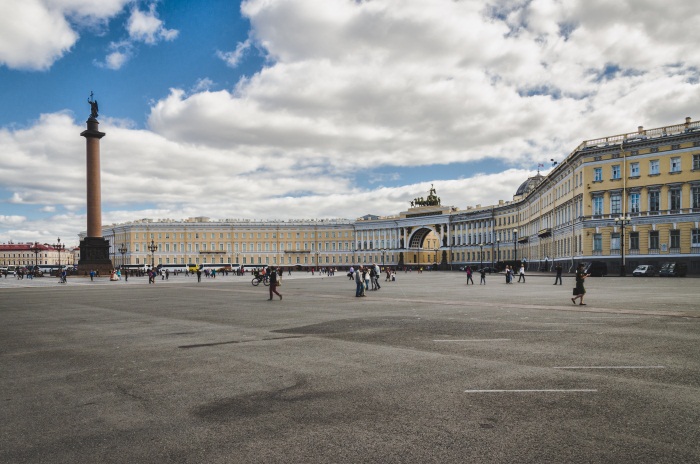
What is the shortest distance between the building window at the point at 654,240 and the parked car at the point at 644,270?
338 cm

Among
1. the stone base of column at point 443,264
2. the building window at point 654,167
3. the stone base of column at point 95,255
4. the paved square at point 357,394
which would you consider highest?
the building window at point 654,167

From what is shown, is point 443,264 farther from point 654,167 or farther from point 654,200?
point 654,167

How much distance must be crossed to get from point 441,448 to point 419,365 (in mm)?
4017

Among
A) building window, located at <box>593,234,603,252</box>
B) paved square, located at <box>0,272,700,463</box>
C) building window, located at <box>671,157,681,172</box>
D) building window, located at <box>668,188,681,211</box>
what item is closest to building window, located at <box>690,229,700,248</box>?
building window, located at <box>668,188,681,211</box>

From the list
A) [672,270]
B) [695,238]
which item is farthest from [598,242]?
[672,270]

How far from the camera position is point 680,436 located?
18.8 feet

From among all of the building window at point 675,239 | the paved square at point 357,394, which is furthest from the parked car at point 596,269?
the paved square at point 357,394

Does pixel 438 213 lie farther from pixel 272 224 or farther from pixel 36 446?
pixel 36 446

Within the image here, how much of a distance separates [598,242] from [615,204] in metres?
4.71

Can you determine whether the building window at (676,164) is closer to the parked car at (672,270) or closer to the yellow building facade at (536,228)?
the yellow building facade at (536,228)

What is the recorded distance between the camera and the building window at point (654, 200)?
2299 inches

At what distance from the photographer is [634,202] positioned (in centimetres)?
6012

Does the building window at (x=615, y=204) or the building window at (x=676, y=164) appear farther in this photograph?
the building window at (x=615, y=204)

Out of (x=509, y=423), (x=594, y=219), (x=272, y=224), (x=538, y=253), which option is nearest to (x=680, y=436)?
(x=509, y=423)
